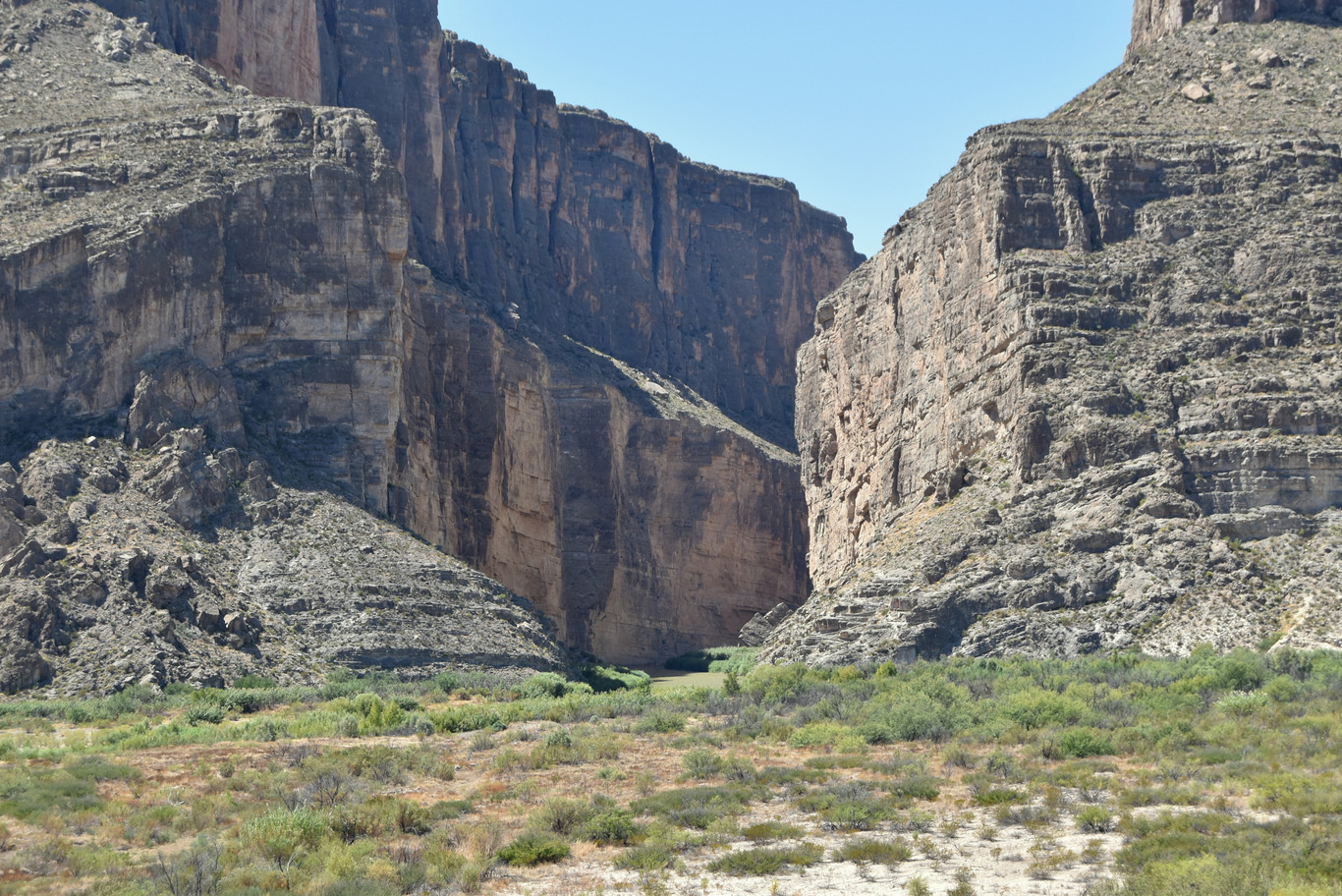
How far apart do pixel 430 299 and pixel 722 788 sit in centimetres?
6229

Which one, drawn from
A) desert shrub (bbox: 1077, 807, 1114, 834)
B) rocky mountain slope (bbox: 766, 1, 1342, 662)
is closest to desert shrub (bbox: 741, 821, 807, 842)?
desert shrub (bbox: 1077, 807, 1114, 834)

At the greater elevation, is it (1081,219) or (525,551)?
(1081,219)

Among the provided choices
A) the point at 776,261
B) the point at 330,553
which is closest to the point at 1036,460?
the point at 330,553

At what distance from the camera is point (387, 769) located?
35.2m

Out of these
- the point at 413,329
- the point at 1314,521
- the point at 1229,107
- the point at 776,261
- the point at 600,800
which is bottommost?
the point at 600,800

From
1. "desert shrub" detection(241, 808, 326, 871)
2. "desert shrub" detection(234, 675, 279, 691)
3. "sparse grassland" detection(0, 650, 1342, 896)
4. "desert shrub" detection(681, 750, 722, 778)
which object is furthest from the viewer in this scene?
"desert shrub" detection(234, 675, 279, 691)

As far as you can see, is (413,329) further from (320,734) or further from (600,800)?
(600,800)

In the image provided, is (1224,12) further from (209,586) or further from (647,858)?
(647,858)

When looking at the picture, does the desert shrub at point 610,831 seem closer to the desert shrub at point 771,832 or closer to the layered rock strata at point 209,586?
the desert shrub at point 771,832

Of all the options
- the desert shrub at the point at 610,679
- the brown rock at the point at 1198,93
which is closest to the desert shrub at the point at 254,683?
the desert shrub at the point at 610,679

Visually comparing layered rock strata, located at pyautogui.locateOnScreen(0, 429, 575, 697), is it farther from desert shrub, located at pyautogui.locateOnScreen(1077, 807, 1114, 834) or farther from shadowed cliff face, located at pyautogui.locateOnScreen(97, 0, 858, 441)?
shadowed cliff face, located at pyautogui.locateOnScreen(97, 0, 858, 441)

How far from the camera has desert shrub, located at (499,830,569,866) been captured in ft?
87.8

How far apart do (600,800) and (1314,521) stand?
3201 centimetres

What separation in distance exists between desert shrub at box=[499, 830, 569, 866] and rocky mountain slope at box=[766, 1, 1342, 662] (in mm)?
28076
